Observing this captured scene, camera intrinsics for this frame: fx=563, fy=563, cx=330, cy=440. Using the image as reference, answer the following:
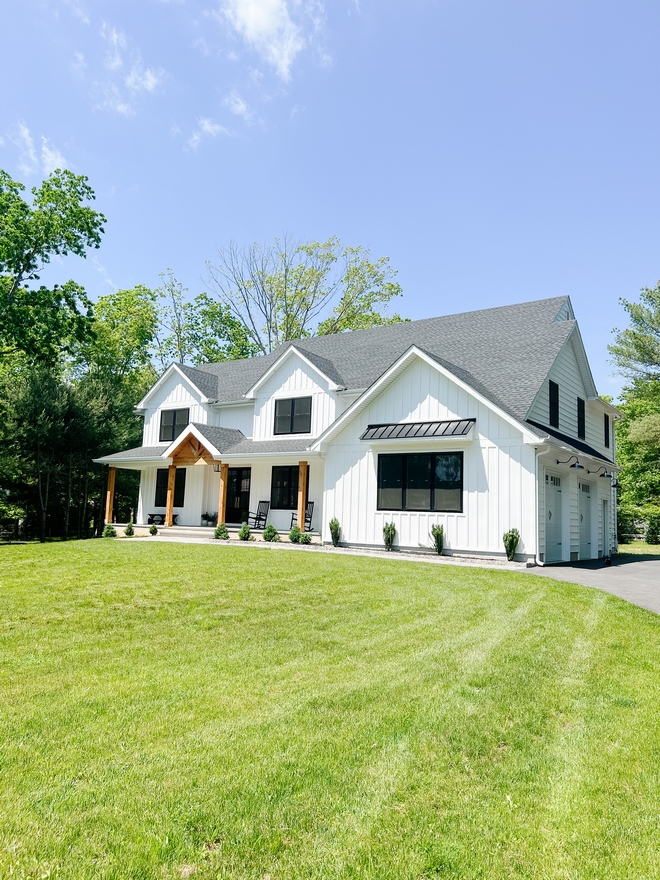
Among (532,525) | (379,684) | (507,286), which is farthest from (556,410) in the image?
(379,684)

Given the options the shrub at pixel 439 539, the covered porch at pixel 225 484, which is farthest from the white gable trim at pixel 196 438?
the shrub at pixel 439 539

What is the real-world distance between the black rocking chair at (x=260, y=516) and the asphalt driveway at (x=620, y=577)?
1057 cm

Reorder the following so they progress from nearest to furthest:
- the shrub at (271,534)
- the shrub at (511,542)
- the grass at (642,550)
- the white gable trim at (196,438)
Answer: the shrub at (511,542), the shrub at (271,534), the white gable trim at (196,438), the grass at (642,550)

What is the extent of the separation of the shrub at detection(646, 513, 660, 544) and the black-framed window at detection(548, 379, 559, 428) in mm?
16387

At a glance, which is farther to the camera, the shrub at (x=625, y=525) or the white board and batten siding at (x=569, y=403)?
the shrub at (x=625, y=525)

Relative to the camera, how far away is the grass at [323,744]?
2438 millimetres

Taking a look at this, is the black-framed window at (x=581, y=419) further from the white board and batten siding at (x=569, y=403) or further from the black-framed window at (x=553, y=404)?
the black-framed window at (x=553, y=404)

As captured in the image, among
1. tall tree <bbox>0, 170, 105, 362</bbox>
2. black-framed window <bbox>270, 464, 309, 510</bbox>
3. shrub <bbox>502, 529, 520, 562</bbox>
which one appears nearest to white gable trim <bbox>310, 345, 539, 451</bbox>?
shrub <bbox>502, 529, 520, 562</bbox>

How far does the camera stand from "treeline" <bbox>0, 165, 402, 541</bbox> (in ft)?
79.5

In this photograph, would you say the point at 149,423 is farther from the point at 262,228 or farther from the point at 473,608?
the point at 473,608

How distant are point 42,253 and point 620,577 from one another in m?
26.8

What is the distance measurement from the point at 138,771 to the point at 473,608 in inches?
236

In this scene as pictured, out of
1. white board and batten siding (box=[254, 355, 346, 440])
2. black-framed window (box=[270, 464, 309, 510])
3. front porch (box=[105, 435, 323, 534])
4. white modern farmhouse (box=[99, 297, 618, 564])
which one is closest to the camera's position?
white modern farmhouse (box=[99, 297, 618, 564])

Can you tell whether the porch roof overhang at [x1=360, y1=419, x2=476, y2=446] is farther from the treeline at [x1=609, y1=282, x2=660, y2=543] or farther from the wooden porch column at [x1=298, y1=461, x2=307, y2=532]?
the treeline at [x1=609, y1=282, x2=660, y2=543]
